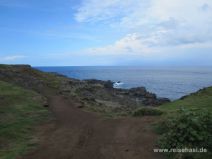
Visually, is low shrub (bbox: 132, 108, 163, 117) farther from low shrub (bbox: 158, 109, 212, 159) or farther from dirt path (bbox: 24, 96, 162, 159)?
low shrub (bbox: 158, 109, 212, 159)

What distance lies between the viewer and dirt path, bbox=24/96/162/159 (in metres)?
12.6

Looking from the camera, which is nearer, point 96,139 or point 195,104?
point 96,139

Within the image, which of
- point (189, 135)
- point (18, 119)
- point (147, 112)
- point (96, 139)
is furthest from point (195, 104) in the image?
point (18, 119)

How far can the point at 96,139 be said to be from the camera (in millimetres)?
14992

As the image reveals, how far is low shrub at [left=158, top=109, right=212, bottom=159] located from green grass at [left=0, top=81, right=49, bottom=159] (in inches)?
→ 259

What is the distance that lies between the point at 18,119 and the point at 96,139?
7.29m

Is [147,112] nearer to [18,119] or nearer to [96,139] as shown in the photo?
[96,139]

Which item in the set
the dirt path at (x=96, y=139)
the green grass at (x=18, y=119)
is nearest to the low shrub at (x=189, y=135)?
the dirt path at (x=96, y=139)

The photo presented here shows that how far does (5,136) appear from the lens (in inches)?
634

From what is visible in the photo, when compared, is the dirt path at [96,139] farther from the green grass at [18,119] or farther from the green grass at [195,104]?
the green grass at [195,104]

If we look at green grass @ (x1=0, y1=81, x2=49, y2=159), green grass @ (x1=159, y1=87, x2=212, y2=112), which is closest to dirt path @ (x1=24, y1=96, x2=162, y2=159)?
green grass @ (x1=0, y1=81, x2=49, y2=159)

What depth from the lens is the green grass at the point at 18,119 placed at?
1424 cm

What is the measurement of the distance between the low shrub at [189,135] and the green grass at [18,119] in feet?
21.6

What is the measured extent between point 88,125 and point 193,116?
301 inches
